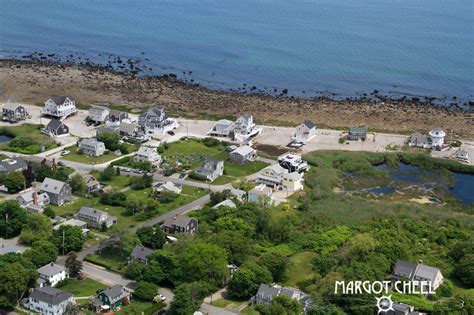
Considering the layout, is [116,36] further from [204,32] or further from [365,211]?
[365,211]

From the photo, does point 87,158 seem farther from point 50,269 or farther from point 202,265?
point 202,265

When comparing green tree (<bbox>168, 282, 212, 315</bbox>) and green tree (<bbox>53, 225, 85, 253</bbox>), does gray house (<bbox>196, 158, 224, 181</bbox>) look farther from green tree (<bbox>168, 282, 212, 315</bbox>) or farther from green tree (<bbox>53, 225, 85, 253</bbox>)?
green tree (<bbox>168, 282, 212, 315</bbox>)

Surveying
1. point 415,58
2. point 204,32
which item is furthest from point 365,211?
point 204,32

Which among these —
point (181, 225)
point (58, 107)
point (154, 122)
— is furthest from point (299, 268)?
point (58, 107)

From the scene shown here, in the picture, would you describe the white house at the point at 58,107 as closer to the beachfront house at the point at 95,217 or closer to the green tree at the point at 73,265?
the beachfront house at the point at 95,217

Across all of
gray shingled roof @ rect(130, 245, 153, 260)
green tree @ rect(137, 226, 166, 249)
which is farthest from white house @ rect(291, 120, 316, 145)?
gray shingled roof @ rect(130, 245, 153, 260)

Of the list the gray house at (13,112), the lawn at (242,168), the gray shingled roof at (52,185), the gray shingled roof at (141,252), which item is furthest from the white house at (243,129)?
the gray shingled roof at (141,252)
